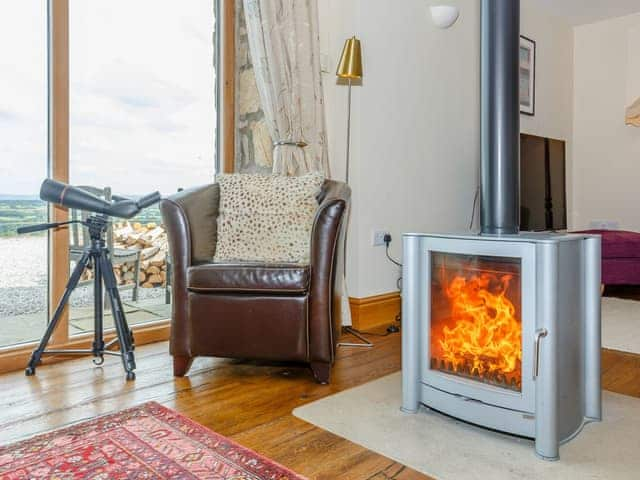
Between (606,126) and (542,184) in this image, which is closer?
(542,184)

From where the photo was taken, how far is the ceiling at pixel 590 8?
4555mm

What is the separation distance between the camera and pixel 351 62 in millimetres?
2789

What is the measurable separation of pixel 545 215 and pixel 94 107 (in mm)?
3648

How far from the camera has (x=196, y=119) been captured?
3.07 m

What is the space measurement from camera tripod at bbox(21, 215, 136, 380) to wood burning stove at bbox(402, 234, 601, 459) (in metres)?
1.23

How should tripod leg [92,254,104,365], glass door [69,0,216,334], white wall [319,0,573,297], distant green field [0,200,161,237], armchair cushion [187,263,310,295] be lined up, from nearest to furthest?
armchair cushion [187,263,310,295] < tripod leg [92,254,104,365] < distant green field [0,200,161,237] < glass door [69,0,216,334] < white wall [319,0,573,297]

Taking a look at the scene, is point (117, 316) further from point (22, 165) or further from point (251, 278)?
point (22, 165)

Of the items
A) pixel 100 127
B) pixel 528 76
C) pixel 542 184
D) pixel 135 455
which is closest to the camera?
pixel 135 455

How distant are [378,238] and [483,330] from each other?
5.28 feet

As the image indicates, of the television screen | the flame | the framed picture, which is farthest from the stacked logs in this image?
the framed picture

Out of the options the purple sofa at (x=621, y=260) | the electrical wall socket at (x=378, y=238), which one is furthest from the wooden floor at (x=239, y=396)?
the purple sofa at (x=621, y=260)

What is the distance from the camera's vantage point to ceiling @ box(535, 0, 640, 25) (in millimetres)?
4555

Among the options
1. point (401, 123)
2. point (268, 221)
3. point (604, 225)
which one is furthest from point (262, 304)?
point (604, 225)

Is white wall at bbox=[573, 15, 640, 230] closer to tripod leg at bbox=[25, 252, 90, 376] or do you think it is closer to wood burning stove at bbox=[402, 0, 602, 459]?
wood burning stove at bbox=[402, 0, 602, 459]
